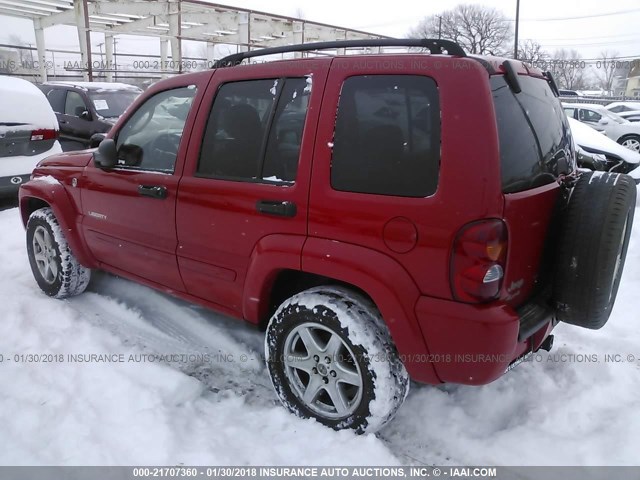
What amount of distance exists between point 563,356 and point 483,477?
48.4 inches

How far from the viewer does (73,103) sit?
1046 centimetres

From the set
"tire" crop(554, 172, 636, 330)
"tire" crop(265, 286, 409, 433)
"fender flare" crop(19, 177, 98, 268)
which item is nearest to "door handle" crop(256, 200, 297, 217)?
"tire" crop(265, 286, 409, 433)

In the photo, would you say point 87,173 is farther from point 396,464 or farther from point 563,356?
point 563,356

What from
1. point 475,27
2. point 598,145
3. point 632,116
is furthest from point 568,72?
point 598,145

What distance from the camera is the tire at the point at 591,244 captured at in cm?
227

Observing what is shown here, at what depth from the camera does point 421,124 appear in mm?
2199

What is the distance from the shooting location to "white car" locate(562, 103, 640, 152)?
46.7ft

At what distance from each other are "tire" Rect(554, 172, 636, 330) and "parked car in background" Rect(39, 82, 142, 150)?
9643 mm

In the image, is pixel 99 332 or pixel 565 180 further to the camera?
pixel 99 332

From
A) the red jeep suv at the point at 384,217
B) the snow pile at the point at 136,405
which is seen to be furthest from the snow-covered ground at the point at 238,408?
the red jeep suv at the point at 384,217

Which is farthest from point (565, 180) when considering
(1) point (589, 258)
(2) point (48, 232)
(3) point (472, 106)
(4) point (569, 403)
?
(2) point (48, 232)

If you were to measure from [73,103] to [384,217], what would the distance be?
1021 centimetres

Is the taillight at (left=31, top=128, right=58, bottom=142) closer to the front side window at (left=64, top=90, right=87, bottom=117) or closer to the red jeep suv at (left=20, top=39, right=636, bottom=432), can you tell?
the front side window at (left=64, top=90, right=87, bottom=117)

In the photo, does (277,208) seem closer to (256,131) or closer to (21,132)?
(256,131)
